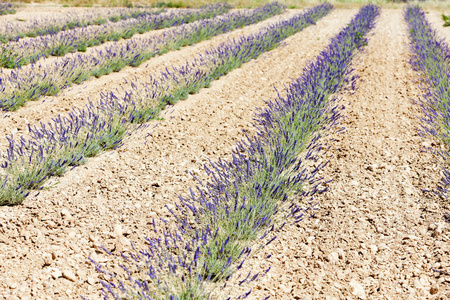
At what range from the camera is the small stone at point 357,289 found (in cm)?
225

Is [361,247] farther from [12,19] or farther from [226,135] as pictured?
[12,19]

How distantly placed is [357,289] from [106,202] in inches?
85.1

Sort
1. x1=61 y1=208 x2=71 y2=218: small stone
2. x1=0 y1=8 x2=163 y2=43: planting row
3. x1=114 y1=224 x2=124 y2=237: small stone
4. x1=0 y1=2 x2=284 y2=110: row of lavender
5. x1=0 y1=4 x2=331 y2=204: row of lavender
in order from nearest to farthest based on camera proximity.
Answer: x1=114 y1=224 x2=124 y2=237: small stone < x1=61 y1=208 x2=71 y2=218: small stone < x1=0 y1=4 x2=331 y2=204: row of lavender < x1=0 y1=2 x2=284 y2=110: row of lavender < x1=0 y1=8 x2=163 y2=43: planting row

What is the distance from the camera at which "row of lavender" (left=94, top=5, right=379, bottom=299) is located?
2215 mm

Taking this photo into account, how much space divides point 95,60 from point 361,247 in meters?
6.28

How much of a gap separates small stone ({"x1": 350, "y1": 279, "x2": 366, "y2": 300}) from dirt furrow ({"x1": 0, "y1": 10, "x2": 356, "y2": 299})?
61.4 inches

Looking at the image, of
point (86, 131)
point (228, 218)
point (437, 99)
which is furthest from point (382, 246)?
point (86, 131)

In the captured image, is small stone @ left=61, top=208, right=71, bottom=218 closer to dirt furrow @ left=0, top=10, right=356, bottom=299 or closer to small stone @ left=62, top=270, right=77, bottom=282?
dirt furrow @ left=0, top=10, right=356, bottom=299

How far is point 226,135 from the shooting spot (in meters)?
4.52

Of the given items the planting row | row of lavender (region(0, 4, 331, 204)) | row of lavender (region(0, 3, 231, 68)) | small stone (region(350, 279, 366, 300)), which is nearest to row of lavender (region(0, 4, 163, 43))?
the planting row

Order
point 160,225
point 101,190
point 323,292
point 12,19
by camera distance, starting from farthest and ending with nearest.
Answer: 1. point 12,19
2. point 101,190
3. point 160,225
4. point 323,292

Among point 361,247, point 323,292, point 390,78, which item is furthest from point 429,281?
point 390,78

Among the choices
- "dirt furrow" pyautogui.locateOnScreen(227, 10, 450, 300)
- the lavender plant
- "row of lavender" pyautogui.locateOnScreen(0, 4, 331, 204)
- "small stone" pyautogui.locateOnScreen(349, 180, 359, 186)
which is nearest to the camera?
"dirt furrow" pyautogui.locateOnScreen(227, 10, 450, 300)

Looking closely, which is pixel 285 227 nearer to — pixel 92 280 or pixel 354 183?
pixel 354 183
